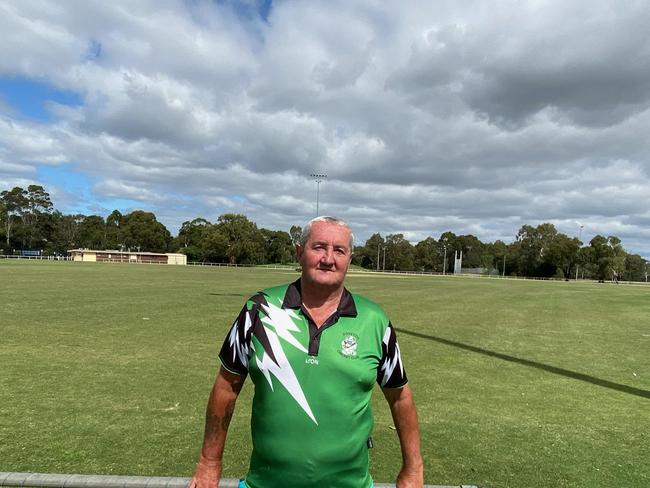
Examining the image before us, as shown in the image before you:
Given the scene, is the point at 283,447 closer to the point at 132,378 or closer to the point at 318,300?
the point at 318,300

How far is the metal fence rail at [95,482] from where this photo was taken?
3338 millimetres

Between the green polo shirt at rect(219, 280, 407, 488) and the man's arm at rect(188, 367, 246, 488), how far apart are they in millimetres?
139

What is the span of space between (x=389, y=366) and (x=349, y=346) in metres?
0.31

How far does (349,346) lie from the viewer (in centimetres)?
244

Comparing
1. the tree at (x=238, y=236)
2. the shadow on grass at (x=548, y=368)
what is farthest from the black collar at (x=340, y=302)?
the tree at (x=238, y=236)

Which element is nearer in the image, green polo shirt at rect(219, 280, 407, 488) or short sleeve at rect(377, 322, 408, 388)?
green polo shirt at rect(219, 280, 407, 488)

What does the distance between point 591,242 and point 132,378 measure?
14432 cm

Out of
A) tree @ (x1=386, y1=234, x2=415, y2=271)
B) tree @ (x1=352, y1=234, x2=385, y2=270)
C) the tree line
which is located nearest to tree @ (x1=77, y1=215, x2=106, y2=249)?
Answer: the tree line

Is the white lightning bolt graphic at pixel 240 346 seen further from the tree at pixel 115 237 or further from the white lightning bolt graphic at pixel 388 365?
the tree at pixel 115 237

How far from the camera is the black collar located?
2.50 metres

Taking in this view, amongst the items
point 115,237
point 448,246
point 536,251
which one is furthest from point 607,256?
point 115,237

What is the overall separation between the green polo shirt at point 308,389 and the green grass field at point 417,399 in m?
2.29

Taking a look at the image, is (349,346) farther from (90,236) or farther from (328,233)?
(90,236)

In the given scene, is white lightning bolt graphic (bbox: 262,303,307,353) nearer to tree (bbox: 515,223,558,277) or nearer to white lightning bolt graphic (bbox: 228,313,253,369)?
white lightning bolt graphic (bbox: 228,313,253,369)
